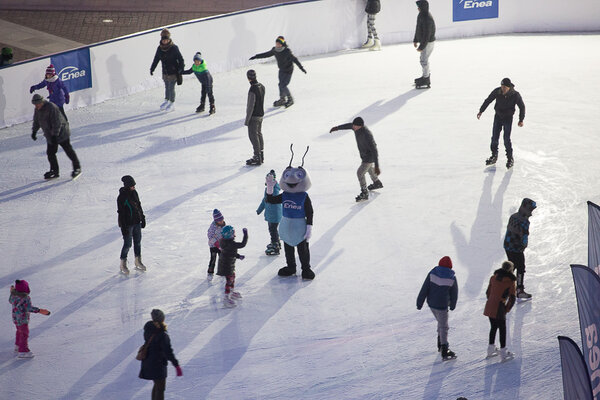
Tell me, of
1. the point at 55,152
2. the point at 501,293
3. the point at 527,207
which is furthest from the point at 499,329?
the point at 55,152

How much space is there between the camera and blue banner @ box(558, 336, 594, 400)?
177 inches

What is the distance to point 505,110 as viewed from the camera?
515 inches

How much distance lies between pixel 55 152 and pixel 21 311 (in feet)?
17.4

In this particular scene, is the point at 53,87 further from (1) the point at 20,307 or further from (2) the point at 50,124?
(1) the point at 20,307

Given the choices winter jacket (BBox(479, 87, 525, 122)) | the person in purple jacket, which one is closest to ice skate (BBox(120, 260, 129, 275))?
the person in purple jacket

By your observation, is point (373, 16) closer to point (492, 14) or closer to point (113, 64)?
point (492, 14)

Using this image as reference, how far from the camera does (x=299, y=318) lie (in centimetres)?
937

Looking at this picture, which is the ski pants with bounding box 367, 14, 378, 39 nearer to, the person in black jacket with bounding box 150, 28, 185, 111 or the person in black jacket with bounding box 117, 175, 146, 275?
the person in black jacket with bounding box 150, 28, 185, 111

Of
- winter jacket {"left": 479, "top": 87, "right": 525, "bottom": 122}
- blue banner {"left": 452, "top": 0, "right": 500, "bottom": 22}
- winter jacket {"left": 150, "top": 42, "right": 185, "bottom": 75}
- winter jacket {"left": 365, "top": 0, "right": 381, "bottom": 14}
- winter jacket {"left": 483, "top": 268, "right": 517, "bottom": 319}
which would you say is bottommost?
winter jacket {"left": 483, "top": 268, "right": 517, "bottom": 319}

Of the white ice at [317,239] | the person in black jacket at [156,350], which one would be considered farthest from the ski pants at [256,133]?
the person in black jacket at [156,350]

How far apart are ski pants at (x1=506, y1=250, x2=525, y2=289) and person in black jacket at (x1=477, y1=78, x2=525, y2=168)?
4.18m

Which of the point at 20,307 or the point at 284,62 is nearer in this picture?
the point at 20,307

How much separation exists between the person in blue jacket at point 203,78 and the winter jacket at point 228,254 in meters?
7.10

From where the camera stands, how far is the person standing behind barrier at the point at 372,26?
66.7ft
